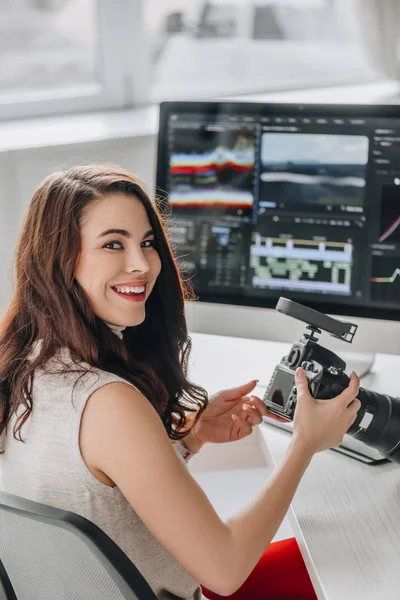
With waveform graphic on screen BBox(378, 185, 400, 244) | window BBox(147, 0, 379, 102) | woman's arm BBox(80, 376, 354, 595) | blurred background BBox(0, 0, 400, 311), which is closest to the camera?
woman's arm BBox(80, 376, 354, 595)

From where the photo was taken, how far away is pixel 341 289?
57.6 inches

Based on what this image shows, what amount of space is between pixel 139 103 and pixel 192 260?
0.94 metres

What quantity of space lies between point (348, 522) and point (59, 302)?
0.48 m

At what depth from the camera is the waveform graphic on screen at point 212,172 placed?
148cm

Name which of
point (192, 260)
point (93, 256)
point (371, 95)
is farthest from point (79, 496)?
point (371, 95)

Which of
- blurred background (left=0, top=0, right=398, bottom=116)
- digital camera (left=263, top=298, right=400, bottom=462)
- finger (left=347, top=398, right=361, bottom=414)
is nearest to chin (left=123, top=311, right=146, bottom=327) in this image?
digital camera (left=263, top=298, right=400, bottom=462)

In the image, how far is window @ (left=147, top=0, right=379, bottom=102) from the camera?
2.51 m

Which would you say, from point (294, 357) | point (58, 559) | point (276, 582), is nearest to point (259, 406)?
point (294, 357)

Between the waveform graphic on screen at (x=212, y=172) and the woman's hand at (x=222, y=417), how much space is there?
0.36m

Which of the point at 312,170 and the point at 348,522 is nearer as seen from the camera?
the point at 348,522

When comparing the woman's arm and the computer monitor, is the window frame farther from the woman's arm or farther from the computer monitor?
the woman's arm

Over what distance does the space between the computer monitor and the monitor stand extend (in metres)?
0.10

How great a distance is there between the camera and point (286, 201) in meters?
1.46

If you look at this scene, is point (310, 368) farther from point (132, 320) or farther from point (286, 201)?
point (286, 201)
